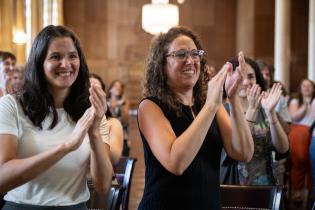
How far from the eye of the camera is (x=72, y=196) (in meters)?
1.94

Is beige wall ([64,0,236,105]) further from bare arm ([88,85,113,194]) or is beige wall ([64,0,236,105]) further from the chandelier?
bare arm ([88,85,113,194])

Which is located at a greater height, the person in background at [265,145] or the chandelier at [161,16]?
the chandelier at [161,16]

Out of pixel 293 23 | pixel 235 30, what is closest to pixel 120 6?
pixel 235 30

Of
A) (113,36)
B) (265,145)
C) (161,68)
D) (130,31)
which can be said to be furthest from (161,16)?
(161,68)

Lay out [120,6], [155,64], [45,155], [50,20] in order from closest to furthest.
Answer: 1. [45,155]
2. [155,64]
3. [50,20]
4. [120,6]

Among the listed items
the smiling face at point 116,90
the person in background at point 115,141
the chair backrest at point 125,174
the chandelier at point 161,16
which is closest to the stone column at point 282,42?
the chandelier at point 161,16

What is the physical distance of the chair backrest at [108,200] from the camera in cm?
244

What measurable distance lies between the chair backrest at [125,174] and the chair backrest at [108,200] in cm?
64

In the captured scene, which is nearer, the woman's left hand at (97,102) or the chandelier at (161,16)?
the woman's left hand at (97,102)

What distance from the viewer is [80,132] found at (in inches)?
69.0

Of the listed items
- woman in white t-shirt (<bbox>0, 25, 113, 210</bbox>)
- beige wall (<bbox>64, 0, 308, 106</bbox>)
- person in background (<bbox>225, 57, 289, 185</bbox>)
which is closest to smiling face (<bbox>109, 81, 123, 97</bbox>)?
person in background (<bbox>225, 57, 289, 185</bbox>)

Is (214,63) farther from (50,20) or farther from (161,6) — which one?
(161,6)

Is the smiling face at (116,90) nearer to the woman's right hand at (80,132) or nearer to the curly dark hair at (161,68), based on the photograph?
the curly dark hair at (161,68)

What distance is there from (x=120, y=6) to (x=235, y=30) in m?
3.41
